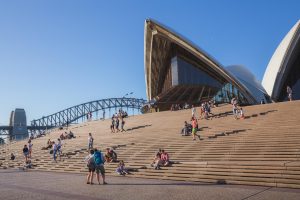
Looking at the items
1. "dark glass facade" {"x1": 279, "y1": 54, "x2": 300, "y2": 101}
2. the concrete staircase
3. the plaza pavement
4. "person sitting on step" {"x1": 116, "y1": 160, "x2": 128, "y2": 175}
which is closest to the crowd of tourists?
the concrete staircase

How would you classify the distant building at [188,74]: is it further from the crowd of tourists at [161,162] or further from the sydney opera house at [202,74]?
the crowd of tourists at [161,162]

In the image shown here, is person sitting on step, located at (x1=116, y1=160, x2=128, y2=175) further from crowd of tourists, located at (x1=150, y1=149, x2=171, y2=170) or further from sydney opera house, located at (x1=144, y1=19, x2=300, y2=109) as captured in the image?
sydney opera house, located at (x1=144, y1=19, x2=300, y2=109)

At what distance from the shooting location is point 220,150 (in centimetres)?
1448

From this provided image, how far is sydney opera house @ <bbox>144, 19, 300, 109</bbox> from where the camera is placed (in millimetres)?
41094

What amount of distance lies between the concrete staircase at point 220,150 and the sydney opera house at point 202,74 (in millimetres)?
18293

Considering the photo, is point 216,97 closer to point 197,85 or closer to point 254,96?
point 197,85

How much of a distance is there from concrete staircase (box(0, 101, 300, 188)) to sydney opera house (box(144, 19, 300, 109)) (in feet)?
60.0

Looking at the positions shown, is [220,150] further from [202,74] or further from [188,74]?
[202,74]

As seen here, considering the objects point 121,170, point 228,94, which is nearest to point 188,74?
point 228,94

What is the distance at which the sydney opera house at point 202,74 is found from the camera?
41.1 meters

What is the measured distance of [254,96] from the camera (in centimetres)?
4244

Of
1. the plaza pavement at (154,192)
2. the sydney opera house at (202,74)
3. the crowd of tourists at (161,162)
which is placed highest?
the sydney opera house at (202,74)

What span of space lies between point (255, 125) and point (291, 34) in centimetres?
2467

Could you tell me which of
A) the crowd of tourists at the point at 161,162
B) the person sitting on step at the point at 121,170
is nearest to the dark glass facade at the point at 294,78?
the crowd of tourists at the point at 161,162
